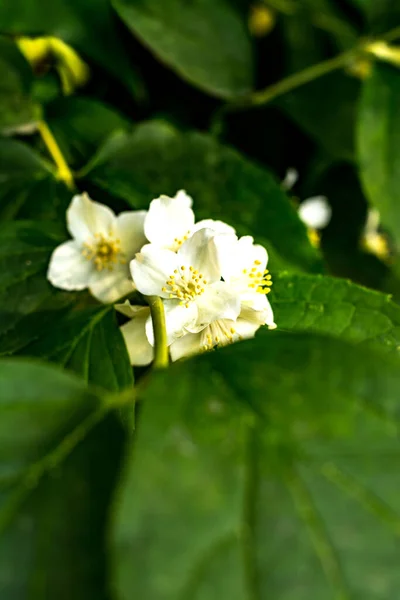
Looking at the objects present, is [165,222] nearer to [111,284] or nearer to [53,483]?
[111,284]

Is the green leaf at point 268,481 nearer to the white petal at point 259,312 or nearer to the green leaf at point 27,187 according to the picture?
the white petal at point 259,312

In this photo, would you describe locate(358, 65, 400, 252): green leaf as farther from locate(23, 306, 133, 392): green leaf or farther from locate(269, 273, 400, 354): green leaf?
locate(23, 306, 133, 392): green leaf

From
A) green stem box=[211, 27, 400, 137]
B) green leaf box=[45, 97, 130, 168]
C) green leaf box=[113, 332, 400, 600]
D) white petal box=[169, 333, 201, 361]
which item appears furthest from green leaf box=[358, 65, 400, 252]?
green leaf box=[113, 332, 400, 600]

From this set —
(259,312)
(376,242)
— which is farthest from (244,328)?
(376,242)

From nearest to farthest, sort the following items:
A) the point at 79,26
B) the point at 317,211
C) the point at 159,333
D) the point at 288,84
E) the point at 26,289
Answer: the point at 159,333, the point at 26,289, the point at 79,26, the point at 288,84, the point at 317,211

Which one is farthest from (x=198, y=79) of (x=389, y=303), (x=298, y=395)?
(x=298, y=395)

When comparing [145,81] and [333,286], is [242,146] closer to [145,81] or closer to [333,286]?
[145,81]
